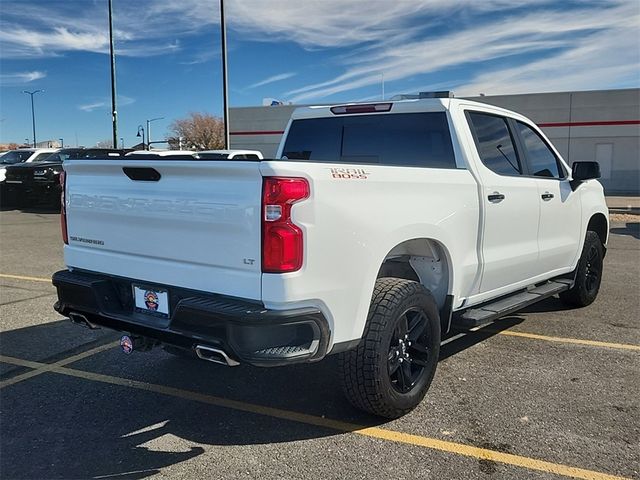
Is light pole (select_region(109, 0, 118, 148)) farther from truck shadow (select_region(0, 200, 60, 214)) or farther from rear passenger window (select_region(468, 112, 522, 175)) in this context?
rear passenger window (select_region(468, 112, 522, 175))

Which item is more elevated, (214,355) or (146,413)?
(214,355)

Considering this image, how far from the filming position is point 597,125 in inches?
1209

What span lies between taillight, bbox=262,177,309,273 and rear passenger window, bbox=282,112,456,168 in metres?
1.38

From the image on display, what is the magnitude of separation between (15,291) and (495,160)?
18.9 ft

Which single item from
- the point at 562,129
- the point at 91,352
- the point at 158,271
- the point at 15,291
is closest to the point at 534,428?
the point at 158,271

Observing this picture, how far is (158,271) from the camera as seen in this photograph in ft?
10.8

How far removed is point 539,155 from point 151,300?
12.6 feet

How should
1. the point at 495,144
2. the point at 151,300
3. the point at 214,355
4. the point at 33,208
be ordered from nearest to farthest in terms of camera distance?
the point at 214,355 → the point at 151,300 → the point at 495,144 → the point at 33,208

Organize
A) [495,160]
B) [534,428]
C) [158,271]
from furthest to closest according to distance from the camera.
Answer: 1. [495,160]
2. [534,428]
3. [158,271]

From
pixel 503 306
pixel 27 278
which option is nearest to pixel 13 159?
pixel 27 278

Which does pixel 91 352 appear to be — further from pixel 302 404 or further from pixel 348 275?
pixel 348 275

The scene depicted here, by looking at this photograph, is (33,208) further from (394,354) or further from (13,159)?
(394,354)

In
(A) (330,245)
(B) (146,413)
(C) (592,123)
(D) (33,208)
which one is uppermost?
(C) (592,123)

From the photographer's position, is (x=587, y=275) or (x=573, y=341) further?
(x=587, y=275)
